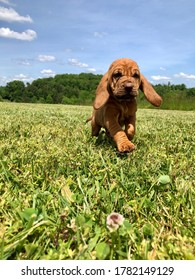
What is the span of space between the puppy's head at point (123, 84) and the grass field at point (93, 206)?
573mm

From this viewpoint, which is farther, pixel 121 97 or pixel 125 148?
pixel 121 97

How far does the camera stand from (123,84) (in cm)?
288

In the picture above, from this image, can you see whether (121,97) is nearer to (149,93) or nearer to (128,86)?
(128,86)

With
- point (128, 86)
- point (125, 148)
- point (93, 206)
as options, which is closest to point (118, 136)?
point (125, 148)

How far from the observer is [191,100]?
2217cm

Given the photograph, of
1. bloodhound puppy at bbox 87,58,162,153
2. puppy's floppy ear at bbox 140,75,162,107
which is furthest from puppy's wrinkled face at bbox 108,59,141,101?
puppy's floppy ear at bbox 140,75,162,107

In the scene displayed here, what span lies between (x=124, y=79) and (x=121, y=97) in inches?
6.4

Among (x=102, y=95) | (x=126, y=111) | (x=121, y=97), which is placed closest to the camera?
(x=121, y=97)

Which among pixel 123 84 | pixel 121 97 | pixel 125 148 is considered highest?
pixel 123 84

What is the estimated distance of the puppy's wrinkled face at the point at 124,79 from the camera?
2893 millimetres

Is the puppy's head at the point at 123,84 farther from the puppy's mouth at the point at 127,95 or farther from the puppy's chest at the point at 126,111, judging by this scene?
the puppy's chest at the point at 126,111

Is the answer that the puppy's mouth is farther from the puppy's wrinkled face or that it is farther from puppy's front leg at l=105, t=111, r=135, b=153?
puppy's front leg at l=105, t=111, r=135, b=153

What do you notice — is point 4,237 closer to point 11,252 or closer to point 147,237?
point 11,252

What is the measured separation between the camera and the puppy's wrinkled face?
9.49ft
